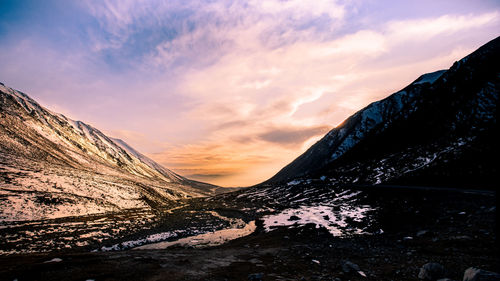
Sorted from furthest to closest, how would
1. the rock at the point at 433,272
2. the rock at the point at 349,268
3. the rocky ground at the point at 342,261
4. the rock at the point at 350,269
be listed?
the rock at the point at 349,268 < the rocky ground at the point at 342,261 < the rock at the point at 350,269 < the rock at the point at 433,272

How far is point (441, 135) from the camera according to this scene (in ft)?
280

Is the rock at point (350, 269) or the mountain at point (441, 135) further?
the mountain at point (441, 135)

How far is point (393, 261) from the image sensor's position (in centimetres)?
1411

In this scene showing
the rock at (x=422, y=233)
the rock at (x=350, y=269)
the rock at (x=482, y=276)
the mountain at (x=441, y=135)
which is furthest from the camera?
the mountain at (x=441, y=135)

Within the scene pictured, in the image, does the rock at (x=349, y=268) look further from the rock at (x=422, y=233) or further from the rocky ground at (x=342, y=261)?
the rock at (x=422, y=233)

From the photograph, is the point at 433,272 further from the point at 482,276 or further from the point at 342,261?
the point at 342,261

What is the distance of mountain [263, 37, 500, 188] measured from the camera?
53.7 meters

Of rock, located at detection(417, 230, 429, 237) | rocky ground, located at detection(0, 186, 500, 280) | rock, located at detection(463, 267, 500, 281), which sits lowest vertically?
rock, located at detection(417, 230, 429, 237)

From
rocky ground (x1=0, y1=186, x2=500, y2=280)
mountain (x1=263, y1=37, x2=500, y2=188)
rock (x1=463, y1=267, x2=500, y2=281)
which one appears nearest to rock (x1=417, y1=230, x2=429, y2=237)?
rocky ground (x1=0, y1=186, x2=500, y2=280)

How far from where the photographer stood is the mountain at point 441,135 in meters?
53.7

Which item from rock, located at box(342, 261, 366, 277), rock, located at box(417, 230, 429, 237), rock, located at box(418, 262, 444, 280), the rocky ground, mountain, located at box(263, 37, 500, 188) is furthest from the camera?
mountain, located at box(263, 37, 500, 188)

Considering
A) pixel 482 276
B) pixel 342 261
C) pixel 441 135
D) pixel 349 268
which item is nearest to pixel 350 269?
pixel 349 268

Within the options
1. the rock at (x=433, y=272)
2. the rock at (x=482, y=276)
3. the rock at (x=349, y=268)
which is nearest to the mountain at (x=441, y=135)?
the rock at (x=433, y=272)

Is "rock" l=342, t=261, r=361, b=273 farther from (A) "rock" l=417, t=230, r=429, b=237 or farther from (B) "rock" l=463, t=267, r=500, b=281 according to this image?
(A) "rock" l=417, t=230, r=429, b=237
